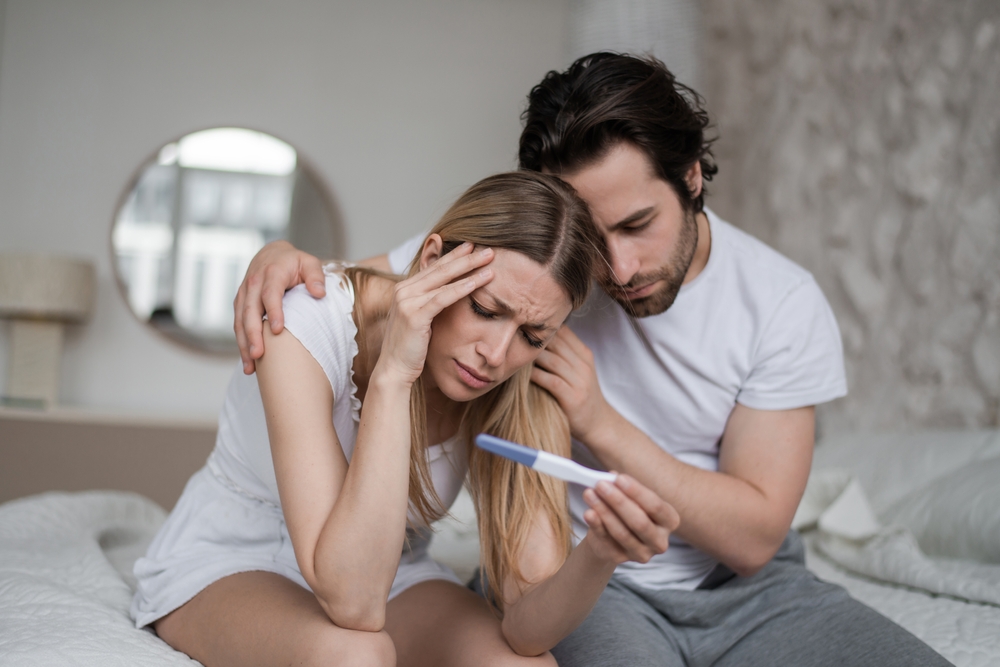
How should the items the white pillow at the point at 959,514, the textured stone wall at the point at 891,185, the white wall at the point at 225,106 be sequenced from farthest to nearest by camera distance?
1. the white wall at the point at 225,106
2. the textured stone wall at the point at 891,185
3. the white pillow at the point at 959,514

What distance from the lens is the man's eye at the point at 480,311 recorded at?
1.05 m

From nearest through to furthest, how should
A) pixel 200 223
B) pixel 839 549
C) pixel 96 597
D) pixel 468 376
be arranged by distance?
pixel 468 376
pixel 96 597
pixel 839 549
pixel 200 223

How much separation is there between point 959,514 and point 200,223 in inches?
114

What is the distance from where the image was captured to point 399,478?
0.95 m

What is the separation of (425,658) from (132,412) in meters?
2.30

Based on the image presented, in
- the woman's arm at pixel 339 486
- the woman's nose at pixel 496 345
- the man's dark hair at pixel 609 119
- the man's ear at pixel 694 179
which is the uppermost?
the man's dark hair at pixel 609 119

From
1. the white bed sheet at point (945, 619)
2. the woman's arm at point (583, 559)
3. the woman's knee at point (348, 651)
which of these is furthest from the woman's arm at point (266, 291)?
the white bed sheet at point (945, 619)

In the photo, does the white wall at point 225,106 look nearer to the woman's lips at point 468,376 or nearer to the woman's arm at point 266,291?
the woman's arm at point 266,291

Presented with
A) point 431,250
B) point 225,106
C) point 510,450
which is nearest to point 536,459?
point 510,450

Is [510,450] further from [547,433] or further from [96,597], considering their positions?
[96,597]

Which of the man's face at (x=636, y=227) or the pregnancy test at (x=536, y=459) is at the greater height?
the man's face at (x=636, y=227)

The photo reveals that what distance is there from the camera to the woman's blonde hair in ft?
3.55

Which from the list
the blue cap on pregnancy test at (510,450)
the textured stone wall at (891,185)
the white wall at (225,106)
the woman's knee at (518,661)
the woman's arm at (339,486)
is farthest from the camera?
the white wall at (225,106)

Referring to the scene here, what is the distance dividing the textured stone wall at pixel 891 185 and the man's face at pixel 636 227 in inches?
42.0
